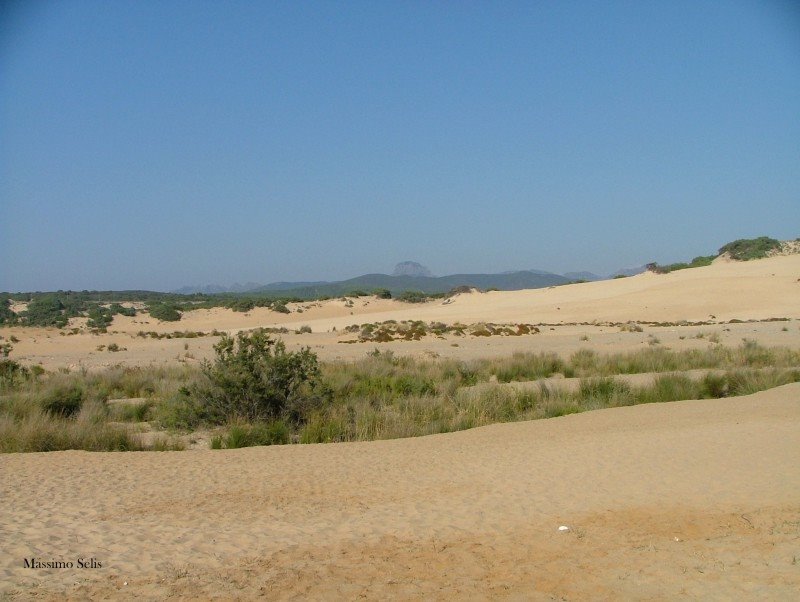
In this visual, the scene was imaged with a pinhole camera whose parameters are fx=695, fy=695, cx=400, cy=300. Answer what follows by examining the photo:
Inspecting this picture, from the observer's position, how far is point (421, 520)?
710cm

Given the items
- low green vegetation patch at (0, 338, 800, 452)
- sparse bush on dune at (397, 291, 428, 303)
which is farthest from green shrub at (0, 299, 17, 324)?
sparse bush on dune at (397, 291, 428, 303)

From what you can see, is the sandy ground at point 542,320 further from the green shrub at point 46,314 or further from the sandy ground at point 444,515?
the sandy ground at point 444,515

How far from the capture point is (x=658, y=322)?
144 feet

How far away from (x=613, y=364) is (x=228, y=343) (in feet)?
41.2

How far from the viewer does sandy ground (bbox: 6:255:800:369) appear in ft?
98.5

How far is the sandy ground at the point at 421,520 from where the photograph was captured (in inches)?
214

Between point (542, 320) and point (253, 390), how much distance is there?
37303 mm

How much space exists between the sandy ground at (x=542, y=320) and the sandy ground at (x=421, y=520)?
16.6 metres

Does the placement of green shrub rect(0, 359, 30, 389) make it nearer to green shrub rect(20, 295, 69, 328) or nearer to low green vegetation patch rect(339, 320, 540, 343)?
low green vegetation patch rect(339, 320, 540, 343)

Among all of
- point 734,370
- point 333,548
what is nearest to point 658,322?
point 734,370

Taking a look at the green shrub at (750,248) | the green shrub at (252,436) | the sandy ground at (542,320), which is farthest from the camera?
the green shrub at (750,248)

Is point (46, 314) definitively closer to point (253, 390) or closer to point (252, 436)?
point (253, 390)

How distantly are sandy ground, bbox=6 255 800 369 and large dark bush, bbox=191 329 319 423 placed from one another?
466 inches

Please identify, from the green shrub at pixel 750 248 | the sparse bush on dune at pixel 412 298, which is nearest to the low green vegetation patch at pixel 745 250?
the green shrub at pixel 750 248
